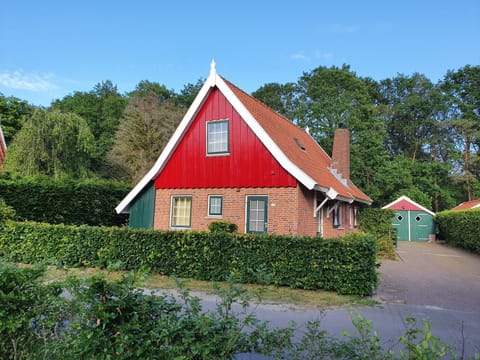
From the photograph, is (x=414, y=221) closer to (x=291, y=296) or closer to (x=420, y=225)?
(x=420, y=225)

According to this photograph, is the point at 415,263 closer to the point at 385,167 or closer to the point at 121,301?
the point at 121,301

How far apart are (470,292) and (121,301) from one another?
9615mm

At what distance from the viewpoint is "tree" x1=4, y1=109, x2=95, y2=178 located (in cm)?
2228

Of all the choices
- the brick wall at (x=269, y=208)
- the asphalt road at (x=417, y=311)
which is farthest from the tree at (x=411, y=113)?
the asphalt road at (x=417, y=311)

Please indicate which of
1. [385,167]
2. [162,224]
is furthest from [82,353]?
[385,167]

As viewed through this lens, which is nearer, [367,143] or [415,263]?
[415,263]

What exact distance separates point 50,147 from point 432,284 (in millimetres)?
22724

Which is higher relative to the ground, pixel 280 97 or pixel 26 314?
pixel 280 97

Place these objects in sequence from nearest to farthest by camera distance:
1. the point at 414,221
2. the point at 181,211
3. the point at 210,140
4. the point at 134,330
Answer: the point at 134,330 → the point at 210,140 → the point at 181,211 → the point at 414,221

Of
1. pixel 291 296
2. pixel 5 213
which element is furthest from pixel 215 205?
pixel 5 213

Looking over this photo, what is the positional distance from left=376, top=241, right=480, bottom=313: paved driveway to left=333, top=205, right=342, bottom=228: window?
8.66 feet

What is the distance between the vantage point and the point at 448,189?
42.2m

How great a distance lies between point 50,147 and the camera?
23.2 metres

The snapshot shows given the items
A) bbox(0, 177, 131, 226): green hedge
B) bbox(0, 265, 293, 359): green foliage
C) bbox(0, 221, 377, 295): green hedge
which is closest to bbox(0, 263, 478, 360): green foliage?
bbox(0, 265, 293, 359): green foliage
